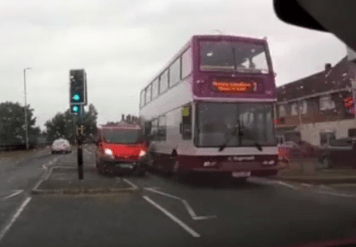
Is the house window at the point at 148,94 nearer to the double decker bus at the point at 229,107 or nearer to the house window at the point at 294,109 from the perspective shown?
the double decker bus at the point at 229,107

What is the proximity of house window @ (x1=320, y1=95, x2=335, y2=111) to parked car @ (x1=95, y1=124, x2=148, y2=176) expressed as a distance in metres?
24.2

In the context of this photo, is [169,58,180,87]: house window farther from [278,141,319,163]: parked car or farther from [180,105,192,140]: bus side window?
[278,141,319,163]: parked car

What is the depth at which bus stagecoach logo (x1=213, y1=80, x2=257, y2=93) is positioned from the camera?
43.7 feet

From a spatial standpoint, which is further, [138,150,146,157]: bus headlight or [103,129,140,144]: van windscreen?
[103,129,140,144]: van windscreen

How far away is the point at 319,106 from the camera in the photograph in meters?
41.0

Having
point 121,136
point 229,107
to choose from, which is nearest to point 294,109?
point 121,136

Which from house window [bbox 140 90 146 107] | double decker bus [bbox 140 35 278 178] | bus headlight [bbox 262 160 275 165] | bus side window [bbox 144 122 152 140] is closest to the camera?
double decker bus [bbox 140 35 278 178]

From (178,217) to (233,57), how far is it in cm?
641

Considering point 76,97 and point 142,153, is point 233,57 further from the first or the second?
point 142,153

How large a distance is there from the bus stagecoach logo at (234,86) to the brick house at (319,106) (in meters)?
22.7

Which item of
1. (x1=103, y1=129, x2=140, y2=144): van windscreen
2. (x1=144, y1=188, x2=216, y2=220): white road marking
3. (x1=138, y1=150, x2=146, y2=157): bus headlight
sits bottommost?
(x1=144, y1=188, x2=216, y2=220): white road marking

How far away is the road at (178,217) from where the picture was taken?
21.8 ft

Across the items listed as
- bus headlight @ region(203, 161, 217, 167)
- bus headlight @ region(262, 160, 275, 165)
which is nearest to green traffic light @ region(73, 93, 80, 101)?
bus headlight @ region(203, 161, 217, 167)

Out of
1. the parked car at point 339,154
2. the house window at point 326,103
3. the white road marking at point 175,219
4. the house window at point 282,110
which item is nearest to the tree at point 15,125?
the house window at point 282,110
